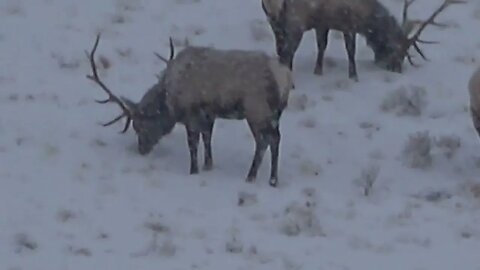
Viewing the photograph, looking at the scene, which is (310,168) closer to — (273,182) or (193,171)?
(273,182)

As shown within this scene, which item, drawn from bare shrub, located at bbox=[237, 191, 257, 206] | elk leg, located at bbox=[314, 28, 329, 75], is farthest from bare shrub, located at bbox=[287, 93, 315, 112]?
bare shrub, located at bbox=[237, 191, 257, 206]

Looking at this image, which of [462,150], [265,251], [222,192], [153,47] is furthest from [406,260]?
[153,47]

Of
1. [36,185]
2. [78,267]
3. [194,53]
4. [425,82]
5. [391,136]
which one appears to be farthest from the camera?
[425,82]

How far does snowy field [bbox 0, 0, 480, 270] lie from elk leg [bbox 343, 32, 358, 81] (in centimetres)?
14

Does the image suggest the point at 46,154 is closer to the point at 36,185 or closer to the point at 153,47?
the point at 36,185

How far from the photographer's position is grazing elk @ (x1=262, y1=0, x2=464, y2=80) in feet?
52.7

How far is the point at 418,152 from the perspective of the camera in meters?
14.0

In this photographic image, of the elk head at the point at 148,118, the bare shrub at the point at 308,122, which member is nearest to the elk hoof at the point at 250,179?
the elk head at the point at 148,118

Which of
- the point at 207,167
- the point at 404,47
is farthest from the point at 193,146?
the point at 404,47

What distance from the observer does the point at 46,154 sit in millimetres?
13609

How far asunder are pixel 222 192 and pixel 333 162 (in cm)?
137

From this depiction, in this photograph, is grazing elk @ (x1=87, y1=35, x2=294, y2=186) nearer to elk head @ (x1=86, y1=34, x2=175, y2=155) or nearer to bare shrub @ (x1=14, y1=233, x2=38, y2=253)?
elk head @ (x1=86, y1=34, x2=175, y2=155)

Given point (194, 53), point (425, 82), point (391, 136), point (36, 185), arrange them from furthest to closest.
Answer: point (425, 82), point (391, 136), point (194, 53), point (36, 185)

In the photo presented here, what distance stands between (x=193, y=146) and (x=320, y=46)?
325 centimetres
